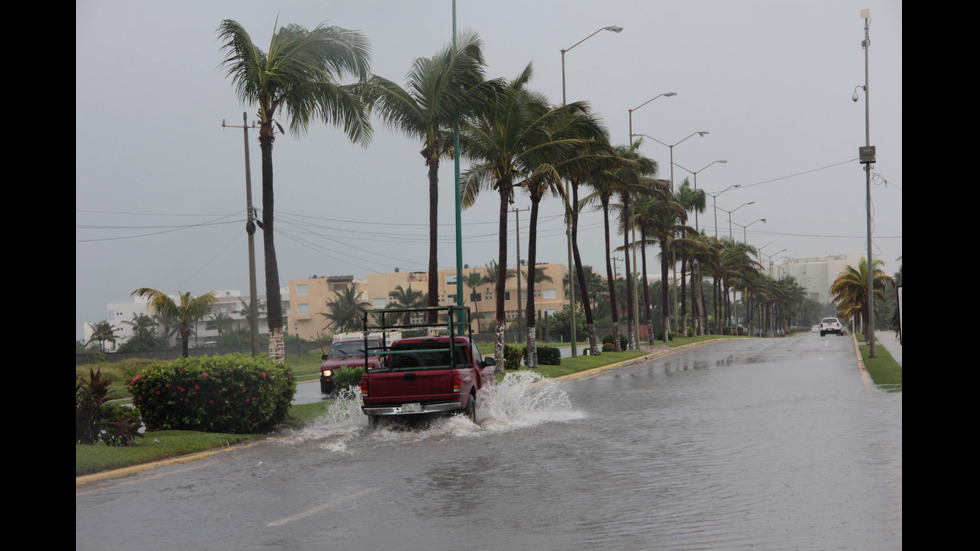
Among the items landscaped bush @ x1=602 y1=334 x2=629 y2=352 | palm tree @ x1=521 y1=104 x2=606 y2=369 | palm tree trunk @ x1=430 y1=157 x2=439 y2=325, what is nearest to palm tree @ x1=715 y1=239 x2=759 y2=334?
landscaped bush @ x1=602 y1=334 x2=629 y2=352

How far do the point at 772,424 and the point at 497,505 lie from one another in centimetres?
786

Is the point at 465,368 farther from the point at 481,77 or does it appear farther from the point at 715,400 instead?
the point at 481,77

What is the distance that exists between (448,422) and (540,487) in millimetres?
5919

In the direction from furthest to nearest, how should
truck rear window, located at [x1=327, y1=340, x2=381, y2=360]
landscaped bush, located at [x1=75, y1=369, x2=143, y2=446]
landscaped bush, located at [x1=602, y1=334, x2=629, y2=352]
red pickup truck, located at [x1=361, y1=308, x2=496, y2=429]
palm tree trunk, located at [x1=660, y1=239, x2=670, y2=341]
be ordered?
palm tree trunk, located at [x1=660, y1=239, x2=670, y2=341], landscaped bush, located at [x1=602, y1=334, x2=629, y2=352], truck rear window, located at [x1=327, y1=340, x2=381, y2=360], red pickup truck, located at [x1=361, y1=308, x2=496, y2=429], landscaped bush, located at [x1=75, y1=369, x2=143, y2=446]

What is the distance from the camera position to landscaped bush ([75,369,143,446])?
523 inches

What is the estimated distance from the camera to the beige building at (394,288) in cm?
12112

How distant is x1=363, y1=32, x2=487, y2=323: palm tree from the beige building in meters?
90.7

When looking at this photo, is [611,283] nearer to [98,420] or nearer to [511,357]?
[511,357]

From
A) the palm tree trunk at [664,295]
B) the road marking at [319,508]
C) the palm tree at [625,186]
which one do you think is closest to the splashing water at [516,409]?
the road marking at [319,508]

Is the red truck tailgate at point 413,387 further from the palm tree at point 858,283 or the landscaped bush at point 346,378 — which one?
the palm tree at point 858,283

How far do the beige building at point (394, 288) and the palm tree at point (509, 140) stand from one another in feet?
285

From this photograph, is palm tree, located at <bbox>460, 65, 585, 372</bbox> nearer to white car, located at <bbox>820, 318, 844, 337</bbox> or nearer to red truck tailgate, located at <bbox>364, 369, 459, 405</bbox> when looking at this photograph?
red truck tailgate, located at <bbox>364, 369, 459, 405</bbox>

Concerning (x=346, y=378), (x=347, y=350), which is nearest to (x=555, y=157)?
(x=347, y=350)

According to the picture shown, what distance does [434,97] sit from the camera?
27.3m
